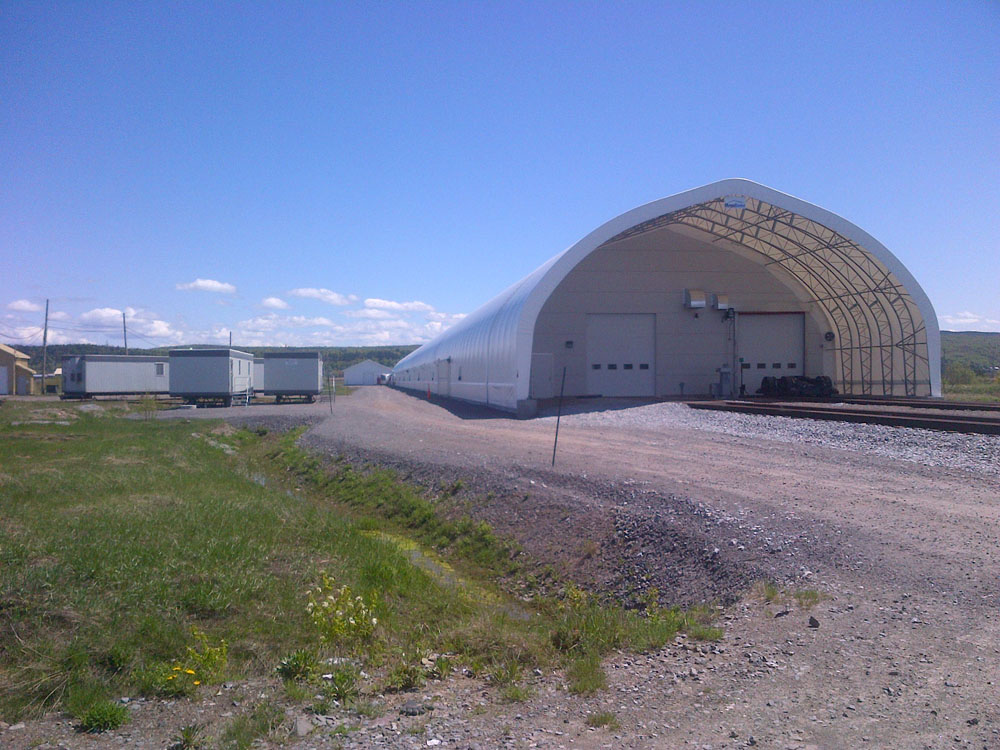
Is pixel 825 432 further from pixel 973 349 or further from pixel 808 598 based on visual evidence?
pixel 973 349

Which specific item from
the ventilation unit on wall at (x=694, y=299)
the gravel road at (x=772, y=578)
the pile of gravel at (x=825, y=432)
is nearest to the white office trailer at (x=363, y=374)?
the ventilation unit on wall at (x=694, y=299)

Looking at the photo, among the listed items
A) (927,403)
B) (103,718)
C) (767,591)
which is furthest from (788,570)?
(927,403)

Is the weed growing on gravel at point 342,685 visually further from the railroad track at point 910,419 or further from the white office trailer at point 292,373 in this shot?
the white office trailer at point 292,373

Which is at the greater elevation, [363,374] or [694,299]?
[694,299]

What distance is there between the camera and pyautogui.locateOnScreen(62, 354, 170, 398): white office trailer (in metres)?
54.8

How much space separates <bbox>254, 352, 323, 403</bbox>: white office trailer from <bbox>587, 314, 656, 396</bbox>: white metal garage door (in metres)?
23.3

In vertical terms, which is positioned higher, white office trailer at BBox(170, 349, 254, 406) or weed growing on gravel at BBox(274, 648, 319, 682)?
white office trailer at BBox(170, 349, 254, 406)

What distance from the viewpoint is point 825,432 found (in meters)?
19.0

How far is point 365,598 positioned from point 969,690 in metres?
5.86

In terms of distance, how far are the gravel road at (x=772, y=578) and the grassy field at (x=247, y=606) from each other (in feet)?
1.54

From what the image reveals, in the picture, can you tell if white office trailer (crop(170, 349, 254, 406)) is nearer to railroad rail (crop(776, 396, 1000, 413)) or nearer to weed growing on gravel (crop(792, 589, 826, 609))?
railroad rail (crop(776, 396, 1000, 413))

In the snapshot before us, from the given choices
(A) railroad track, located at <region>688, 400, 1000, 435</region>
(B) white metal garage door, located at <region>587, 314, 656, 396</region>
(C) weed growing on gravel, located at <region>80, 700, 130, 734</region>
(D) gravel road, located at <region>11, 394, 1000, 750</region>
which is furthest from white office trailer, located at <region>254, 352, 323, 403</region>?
(C) weed growing on gravel, located at <region>80, 700, 130, 734</region>

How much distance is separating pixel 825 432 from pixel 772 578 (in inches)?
488

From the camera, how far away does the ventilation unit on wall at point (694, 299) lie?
3769cm
